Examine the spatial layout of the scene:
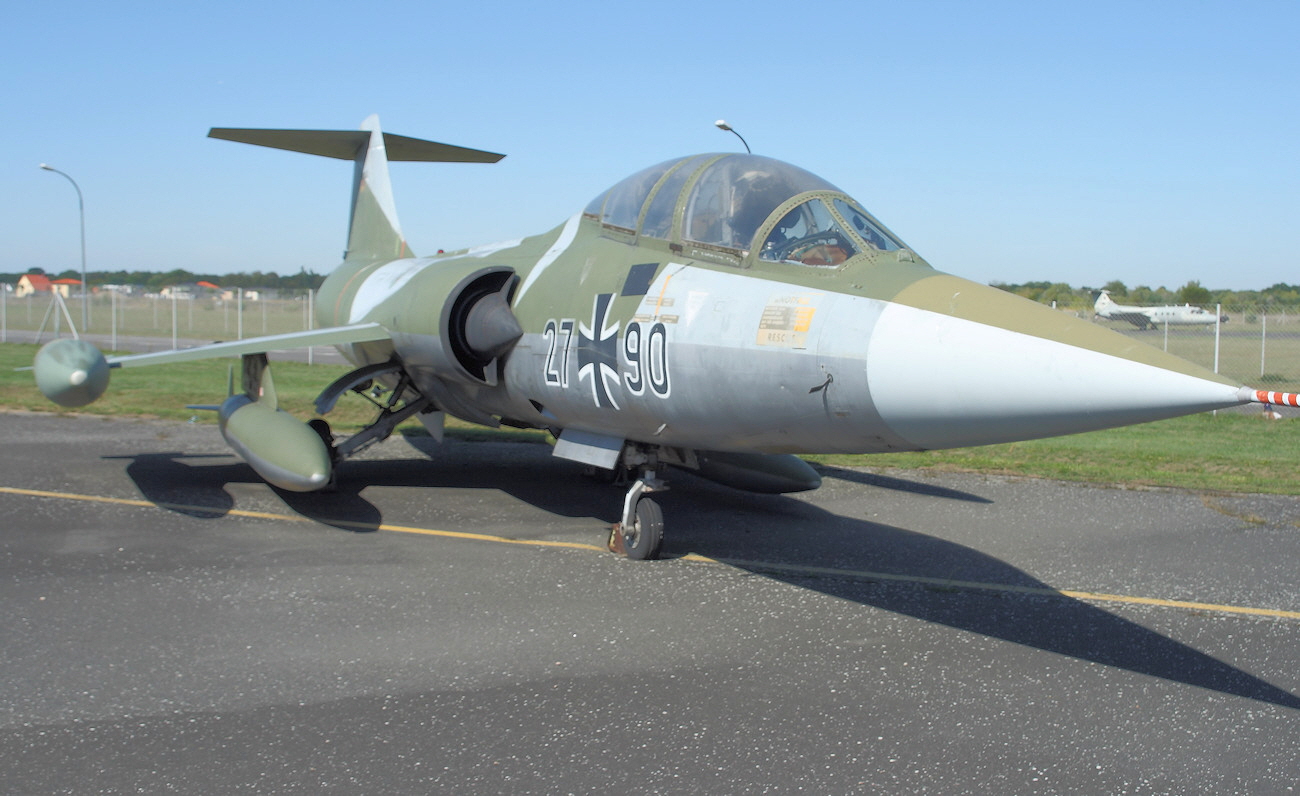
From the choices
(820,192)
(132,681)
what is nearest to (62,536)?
(132,681)

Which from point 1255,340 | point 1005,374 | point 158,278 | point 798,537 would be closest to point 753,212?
point 1005,374

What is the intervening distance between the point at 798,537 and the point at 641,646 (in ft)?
9.89

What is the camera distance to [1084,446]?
13.5 m

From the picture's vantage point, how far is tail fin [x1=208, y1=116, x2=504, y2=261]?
40.1ft

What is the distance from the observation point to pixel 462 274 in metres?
7.98

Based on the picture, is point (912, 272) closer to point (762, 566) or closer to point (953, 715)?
point (953, 715)

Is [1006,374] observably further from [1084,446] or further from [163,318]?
[163,318]

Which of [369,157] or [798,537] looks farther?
[369,157]

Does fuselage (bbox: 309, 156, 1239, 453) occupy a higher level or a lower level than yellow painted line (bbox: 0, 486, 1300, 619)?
higher

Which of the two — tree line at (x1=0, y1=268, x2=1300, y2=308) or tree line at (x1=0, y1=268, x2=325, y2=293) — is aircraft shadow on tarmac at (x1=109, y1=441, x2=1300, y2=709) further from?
tree line at (x1=0, y1=268, x2=325, y2=293)

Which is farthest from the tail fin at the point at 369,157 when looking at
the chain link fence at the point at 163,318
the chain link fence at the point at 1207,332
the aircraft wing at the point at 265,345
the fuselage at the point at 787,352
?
the chain link fence at the point at 163,318

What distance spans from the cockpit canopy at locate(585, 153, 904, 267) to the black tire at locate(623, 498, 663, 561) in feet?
6.56

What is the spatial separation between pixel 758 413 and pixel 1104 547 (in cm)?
410

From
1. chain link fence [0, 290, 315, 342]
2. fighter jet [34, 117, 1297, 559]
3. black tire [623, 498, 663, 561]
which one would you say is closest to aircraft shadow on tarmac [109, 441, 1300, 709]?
black tire [623, 498, 663, 561]
